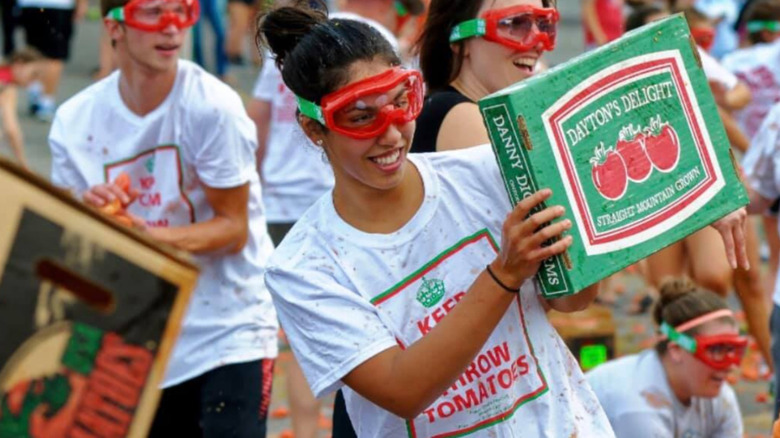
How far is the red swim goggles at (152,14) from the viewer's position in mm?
5094

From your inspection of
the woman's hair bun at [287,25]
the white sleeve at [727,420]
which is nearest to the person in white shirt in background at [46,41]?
the white sleeve at [727,420]

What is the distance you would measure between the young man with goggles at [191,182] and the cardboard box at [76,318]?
2.33 m

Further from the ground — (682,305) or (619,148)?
(619,148)

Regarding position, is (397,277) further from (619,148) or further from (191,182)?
(191,182)

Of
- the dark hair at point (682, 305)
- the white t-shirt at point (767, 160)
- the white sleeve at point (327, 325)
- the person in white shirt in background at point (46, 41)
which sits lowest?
the dark hair at point (682, 305)

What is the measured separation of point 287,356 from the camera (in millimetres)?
8359

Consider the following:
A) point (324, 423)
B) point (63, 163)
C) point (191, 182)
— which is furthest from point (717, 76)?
point (63, 163)

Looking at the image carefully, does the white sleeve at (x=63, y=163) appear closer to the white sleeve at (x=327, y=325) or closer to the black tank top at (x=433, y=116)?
the black tank top at (x=433, y=116)

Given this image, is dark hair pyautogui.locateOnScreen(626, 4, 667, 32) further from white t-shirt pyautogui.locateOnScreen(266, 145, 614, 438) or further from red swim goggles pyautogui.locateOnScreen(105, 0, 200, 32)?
white t-shirt pyautogui.locateOnScreen(266, 145, 614, 438)

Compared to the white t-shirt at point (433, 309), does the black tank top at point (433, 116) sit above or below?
above

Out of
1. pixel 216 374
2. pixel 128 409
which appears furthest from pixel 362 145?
pixel 216 374

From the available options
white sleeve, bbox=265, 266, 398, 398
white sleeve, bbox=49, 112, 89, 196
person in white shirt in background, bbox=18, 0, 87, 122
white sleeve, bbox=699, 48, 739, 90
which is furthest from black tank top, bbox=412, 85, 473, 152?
person in white shirt in background, bbox=18, 0, 87, 122

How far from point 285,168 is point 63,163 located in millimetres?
2155

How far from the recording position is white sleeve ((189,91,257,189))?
487cm
